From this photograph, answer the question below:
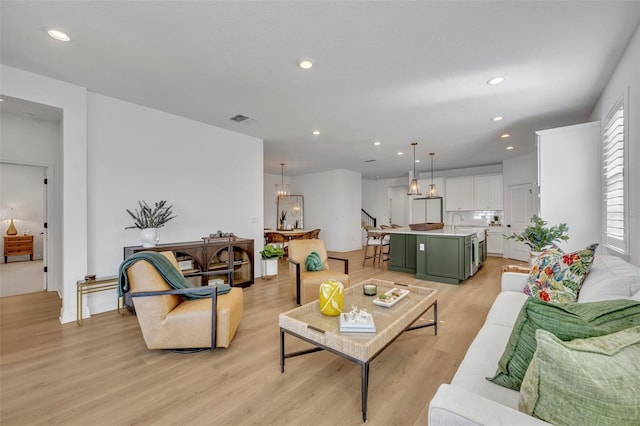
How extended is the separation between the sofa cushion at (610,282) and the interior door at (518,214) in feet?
18.9

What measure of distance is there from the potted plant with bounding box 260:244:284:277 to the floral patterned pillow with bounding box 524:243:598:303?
385 cm

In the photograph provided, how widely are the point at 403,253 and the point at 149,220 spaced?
15.2 feet

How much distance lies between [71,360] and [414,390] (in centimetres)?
291

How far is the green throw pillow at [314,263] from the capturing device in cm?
389

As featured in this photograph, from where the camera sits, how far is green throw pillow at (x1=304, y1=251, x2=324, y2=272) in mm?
3887

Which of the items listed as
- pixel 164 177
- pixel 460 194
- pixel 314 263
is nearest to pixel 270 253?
pixel 314 263

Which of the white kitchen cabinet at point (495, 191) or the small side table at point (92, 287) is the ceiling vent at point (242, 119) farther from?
the white kitchen cabinet at point (495, 191)

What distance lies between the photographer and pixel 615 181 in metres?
2.77

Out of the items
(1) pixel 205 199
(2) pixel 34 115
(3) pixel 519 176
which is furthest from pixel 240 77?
(3) pixel 519 176

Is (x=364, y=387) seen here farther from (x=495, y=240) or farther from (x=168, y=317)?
(x=495, y=240)

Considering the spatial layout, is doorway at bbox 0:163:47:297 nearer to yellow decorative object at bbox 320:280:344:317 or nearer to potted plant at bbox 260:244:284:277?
potted plant at bbox 260:244:284:277

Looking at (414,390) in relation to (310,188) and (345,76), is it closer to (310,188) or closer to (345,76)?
(345,76)

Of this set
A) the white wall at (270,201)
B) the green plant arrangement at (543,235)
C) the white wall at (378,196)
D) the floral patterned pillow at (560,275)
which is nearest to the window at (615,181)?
the green plant arrangement at (543,235)

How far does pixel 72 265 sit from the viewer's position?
321cm
